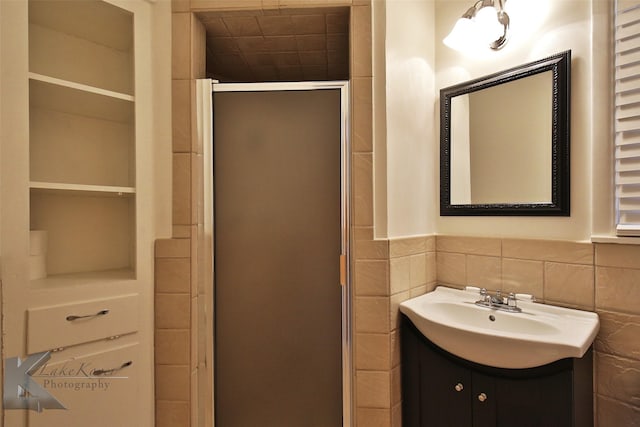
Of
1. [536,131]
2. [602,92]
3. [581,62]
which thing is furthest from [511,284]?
[581,62]

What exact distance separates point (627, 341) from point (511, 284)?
1.31 feet

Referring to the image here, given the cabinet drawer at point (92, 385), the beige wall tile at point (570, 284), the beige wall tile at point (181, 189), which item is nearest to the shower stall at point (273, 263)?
the beige wall tile at point (181, 189)

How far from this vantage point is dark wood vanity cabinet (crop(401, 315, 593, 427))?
975 mm

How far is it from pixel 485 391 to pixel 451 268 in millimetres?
598

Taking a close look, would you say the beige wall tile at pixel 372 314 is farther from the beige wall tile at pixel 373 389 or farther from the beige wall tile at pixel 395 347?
the beige wall tile at pixel 373 389

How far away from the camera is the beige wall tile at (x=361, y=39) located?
133 centimetres

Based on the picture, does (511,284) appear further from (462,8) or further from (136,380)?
(136,380)

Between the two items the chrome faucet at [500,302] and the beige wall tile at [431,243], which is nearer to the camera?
the chrome faucet at [500,302]

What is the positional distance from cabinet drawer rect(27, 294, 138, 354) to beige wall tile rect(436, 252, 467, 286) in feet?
4.74

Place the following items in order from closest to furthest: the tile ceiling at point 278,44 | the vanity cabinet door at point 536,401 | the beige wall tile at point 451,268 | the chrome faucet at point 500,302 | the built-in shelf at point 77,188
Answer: the vanity cabinet door at point 536,401 → the built-in shelf at point 77,188 → the chrome faucet at point 500,302 → the tile ceiling at point 278,44 → the beige wall tile at point 451,268

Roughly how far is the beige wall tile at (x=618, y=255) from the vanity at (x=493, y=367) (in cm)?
21

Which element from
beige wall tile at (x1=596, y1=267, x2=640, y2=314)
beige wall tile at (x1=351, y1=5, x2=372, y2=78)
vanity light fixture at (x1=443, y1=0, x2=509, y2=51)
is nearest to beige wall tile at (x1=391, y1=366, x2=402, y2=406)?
beige wall tile at (x1=596, y1=267, x2=640, y2=314)

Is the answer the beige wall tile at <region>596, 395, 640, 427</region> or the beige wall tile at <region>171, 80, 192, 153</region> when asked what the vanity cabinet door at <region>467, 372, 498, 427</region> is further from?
the beige wall tile at <region>171, 80, 192, 153</region>

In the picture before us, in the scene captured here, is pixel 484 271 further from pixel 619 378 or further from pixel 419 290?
pixel 619 378
